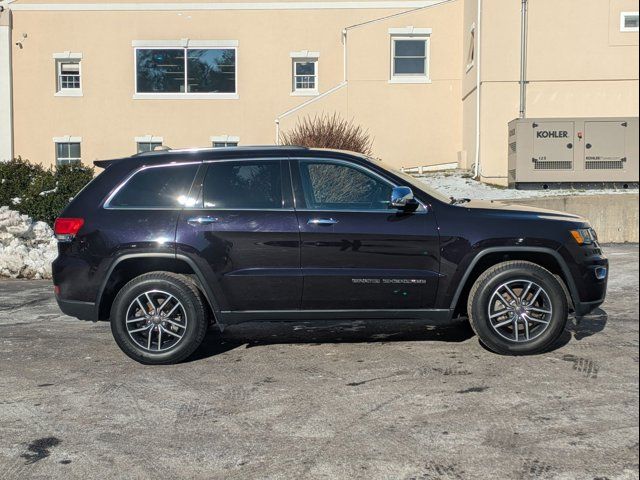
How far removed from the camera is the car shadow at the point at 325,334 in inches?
265

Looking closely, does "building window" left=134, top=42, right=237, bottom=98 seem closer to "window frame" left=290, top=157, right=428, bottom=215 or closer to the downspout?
the downspout

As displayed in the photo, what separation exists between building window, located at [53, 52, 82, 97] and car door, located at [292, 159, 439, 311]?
21458mm

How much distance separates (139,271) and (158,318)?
477 mm

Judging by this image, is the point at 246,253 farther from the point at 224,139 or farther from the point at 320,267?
the point at 224,139

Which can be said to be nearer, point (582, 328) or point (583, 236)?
point (583, 236)

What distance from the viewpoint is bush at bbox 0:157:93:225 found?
13.2 m

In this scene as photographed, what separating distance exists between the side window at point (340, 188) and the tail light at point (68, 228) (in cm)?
194

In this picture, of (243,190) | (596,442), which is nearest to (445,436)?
(596,442)

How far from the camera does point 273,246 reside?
589cm

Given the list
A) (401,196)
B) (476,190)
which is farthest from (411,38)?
(401,196)

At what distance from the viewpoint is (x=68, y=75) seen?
25.1 m

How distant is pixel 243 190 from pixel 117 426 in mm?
2355

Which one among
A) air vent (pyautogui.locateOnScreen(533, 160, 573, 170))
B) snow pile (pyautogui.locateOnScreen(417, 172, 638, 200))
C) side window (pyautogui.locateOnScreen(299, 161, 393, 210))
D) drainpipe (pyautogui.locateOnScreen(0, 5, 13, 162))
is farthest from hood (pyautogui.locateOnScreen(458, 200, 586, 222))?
drainpipe (pyautogui.locateOnScreen(0, 5, 13, 162))

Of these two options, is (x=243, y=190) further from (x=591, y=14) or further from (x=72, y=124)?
(x=72, y=124)
